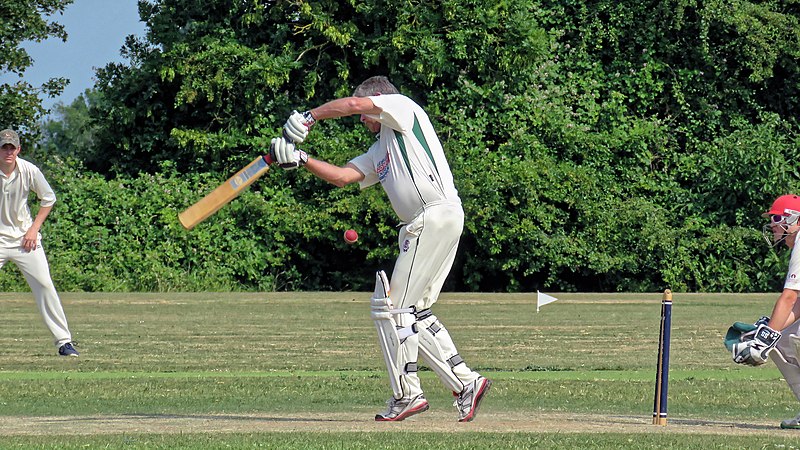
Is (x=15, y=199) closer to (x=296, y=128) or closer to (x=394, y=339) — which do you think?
(x=296, y=128)

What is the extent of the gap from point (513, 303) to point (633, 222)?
553 cm

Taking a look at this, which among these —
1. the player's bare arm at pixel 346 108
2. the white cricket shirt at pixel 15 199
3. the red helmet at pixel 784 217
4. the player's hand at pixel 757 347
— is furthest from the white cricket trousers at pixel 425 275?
the white cricket shirt at pixel 15 199

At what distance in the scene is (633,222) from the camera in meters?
28.3

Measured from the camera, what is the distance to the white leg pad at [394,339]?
8297mm

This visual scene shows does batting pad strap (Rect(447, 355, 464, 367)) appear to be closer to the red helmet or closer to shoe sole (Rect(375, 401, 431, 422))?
shoe sole (Rect(375, 401, 431, 422))

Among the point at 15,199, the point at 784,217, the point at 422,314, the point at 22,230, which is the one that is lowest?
the point at 422,314

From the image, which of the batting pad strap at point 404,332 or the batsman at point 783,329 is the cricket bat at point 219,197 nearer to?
the batting pad strap at point 404,332

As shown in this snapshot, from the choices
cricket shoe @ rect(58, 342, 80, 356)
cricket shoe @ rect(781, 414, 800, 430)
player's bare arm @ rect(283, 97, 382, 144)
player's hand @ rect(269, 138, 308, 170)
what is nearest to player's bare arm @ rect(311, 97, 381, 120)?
player's bare arm @ rect(283, 97, 382, 144)

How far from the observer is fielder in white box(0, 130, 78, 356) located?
40.5 feet

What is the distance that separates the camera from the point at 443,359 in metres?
8.44

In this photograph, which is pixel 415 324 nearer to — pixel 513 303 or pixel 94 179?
pixel 513 303

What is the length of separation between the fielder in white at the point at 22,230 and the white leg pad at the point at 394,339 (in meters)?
4.99

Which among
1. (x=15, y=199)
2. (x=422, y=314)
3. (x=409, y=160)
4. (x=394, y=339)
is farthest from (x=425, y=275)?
(x=15, y=199)

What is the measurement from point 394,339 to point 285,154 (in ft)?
4.33
